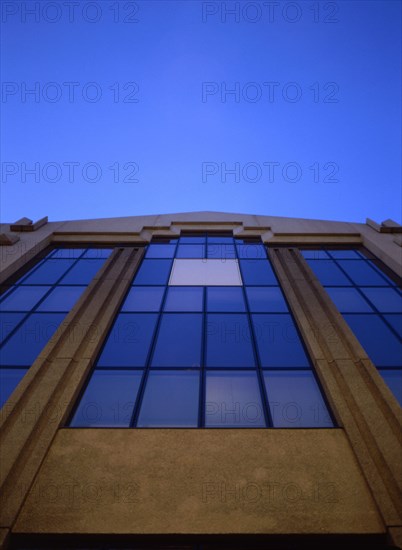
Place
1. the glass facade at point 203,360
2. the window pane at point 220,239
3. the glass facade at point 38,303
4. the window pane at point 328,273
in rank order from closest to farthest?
the glass facade at point 203,360
the glass facade at point 38,303
the window pane at point 328,273
the window pane at point 220,239

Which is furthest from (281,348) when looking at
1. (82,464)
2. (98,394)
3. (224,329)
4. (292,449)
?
(82,464)

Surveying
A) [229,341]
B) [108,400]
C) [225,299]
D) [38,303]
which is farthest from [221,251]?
[108,400]

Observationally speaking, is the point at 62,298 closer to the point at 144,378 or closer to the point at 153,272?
the point at 153,272

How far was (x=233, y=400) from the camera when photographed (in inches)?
317

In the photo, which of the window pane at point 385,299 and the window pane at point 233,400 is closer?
the window pane at point 233,400

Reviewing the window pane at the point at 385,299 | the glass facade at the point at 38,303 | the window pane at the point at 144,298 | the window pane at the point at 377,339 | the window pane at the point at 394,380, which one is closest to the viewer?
the window pane at the point at 394,380

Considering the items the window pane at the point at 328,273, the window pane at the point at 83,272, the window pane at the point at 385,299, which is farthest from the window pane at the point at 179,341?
the window pane at the point at 385,299

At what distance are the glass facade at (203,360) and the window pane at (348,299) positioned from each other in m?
1.70

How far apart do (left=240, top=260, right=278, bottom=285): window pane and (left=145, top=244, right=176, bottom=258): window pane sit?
3025 mm

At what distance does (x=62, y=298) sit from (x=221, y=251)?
264 inches

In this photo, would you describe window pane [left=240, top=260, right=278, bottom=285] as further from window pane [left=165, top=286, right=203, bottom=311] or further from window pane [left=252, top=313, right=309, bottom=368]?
window pane [left=252, top=313, right=309, bottom=368]

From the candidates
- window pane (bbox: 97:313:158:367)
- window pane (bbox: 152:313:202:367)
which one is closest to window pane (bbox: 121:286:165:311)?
window pane (bbox: 97:313:158:367)

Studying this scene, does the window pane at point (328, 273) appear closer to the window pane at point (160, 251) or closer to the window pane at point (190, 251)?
the window pane at point (190, 251)

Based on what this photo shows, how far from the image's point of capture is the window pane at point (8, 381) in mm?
8133
